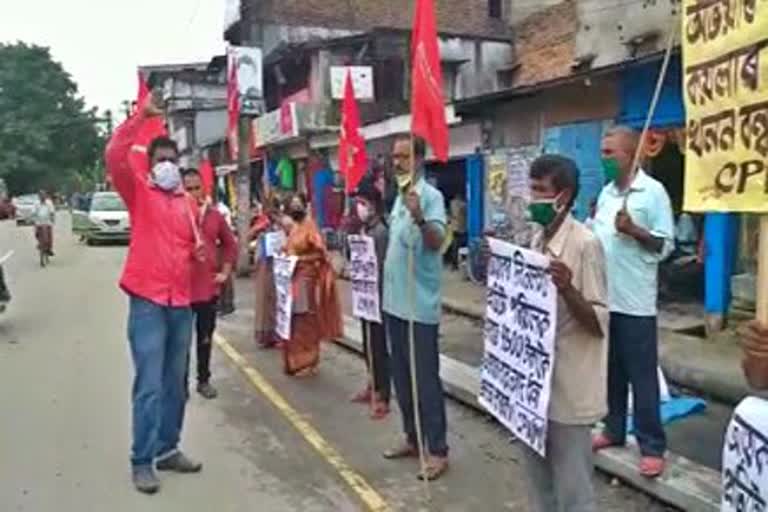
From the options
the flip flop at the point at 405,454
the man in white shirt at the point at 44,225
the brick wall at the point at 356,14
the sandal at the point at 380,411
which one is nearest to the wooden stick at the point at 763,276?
the flip flop at the point at 405,454

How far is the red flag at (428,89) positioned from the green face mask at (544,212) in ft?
5.78

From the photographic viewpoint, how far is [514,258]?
13.3ft

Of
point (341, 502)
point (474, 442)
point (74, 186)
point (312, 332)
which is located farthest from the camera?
point (74, 186)

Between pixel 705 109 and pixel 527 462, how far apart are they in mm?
1630

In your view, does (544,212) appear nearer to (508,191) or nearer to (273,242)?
(273,242)

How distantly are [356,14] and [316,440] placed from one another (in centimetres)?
2852

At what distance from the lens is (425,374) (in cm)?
559

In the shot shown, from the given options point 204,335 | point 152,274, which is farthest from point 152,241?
point 204,335

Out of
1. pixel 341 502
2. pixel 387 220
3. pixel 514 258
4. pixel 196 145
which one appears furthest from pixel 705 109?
pixel 196 145

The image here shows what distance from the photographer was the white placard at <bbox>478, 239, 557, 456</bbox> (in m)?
3.80

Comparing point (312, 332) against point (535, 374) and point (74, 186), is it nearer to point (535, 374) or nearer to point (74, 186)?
point (535, 374)

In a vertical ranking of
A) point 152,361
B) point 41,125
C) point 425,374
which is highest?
point 41,125

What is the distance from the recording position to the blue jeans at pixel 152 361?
216 inches

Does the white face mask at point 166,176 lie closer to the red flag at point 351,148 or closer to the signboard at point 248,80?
the red flag at point 351,148
